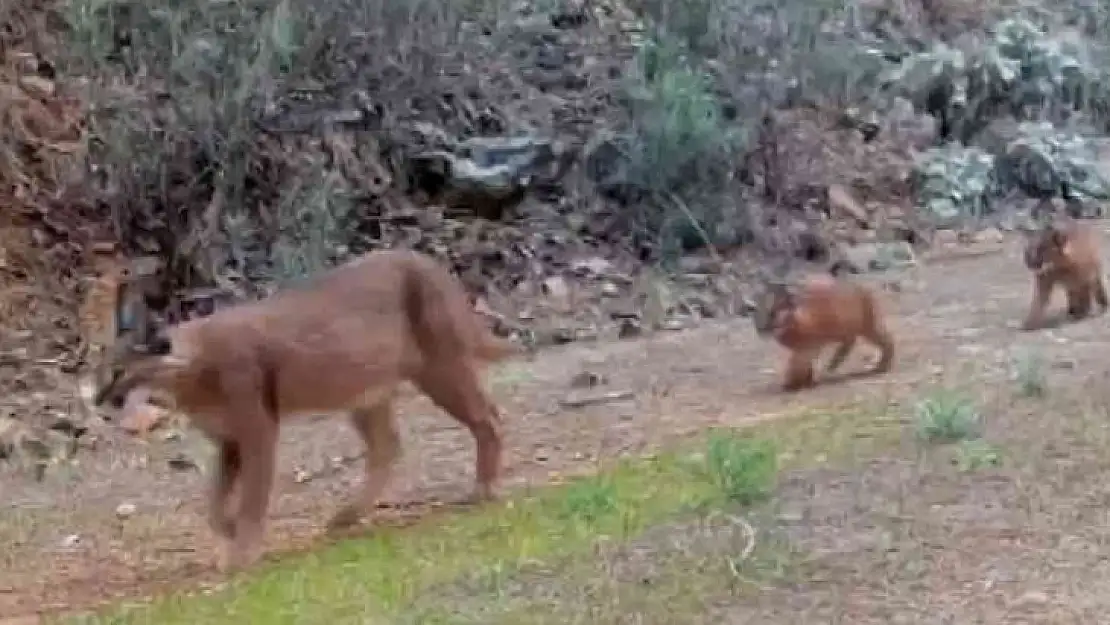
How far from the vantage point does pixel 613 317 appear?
14148mm

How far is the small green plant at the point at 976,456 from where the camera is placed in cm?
745

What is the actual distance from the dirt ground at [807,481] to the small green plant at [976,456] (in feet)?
0.30

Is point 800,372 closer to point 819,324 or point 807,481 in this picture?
point 819,324

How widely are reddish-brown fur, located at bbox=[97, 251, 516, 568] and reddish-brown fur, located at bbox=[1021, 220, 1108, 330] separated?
3.91 metres

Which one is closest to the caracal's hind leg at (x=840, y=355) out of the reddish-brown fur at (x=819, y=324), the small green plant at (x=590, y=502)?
the reddish-brown fur at (x=819, y=324)

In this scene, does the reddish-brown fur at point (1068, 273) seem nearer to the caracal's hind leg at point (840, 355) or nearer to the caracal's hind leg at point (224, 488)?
the caracal's hind leg at point (840, 355)

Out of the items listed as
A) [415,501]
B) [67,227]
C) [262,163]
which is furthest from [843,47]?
[415,501]

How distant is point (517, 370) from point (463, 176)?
3336mm

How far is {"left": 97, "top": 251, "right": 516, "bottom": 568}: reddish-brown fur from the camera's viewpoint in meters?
8.30

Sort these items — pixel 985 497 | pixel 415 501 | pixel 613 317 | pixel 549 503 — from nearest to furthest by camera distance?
pixel 985 497 < pixel 549 503 < pixel 415 501 < pixel 613 317

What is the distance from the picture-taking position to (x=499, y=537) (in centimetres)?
781

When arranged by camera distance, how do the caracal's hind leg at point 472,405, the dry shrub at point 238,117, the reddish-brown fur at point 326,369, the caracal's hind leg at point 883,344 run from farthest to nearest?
the dry shrub at point 238,117 → the caracal's hind leg at point 883,344 → the caracal's hind leg at point 472,405 → the reddish-brown fur at point 326,369

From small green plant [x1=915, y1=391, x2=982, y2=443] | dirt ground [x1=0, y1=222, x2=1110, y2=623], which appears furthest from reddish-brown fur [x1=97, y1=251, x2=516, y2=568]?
small green plant [x1=915, y1=391, x2=982, y2=443]

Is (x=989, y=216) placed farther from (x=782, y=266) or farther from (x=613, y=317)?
(x=613, y=317)
